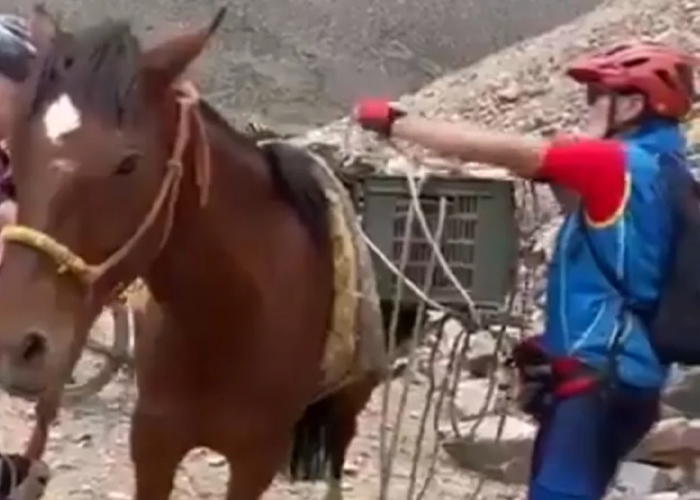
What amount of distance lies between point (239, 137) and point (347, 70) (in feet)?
49.8

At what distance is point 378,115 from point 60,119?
0.76 meters

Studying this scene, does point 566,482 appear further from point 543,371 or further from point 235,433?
point 235,433

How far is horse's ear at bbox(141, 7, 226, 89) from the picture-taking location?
3.34 metres

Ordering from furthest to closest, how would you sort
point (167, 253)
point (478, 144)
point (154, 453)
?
point (154, 453) → point (167, 253) → point (478, 144)

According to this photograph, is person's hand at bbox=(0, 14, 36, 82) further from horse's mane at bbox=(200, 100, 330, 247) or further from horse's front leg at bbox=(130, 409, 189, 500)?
horse's front leg at bbox=(130, 409, 189, 500)

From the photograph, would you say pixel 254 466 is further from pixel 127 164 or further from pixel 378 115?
pixel 127 164

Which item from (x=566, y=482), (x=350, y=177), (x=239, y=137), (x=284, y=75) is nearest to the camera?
(x=566, y=482)

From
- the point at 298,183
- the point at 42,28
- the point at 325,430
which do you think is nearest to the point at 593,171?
the point at 298,183

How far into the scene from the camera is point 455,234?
464cm

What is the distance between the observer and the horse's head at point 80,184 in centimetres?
312

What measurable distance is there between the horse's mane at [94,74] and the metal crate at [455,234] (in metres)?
1.43

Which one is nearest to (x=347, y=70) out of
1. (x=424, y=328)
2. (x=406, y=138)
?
(x=424, y=328)

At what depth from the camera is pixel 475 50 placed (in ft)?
63.9

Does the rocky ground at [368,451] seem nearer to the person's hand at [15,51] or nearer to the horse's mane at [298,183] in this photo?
the horse's mane at [298,183]
